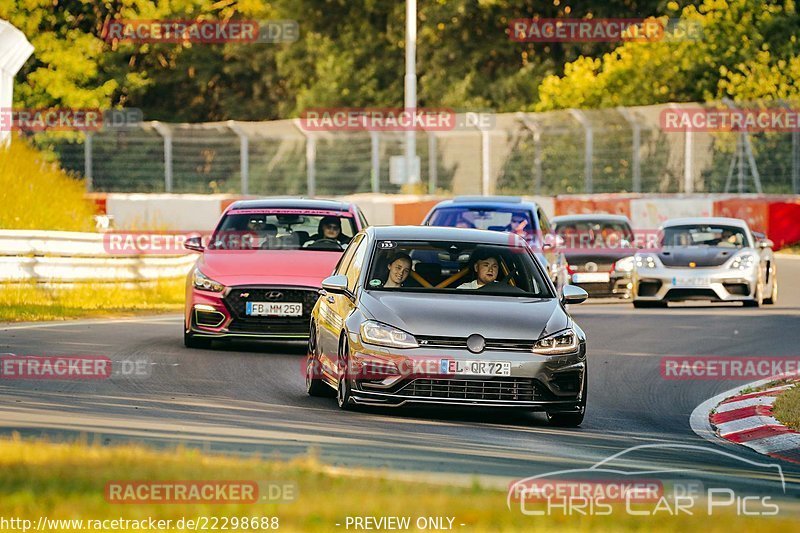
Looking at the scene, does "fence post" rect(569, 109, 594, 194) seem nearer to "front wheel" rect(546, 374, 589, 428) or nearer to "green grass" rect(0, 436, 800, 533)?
"front wheel" rect(546, 374, 589, 428)

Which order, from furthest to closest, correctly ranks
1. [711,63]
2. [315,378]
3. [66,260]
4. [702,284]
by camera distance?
[711,63] → [702,284] → [66,260] → [315,378]

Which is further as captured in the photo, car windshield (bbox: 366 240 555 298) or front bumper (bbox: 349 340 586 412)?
car windshield (bbox: 366 240 555 298)

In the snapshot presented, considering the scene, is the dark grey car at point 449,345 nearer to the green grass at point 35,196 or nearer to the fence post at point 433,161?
the green grass at point 35,196

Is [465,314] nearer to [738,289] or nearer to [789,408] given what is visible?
[789,408]

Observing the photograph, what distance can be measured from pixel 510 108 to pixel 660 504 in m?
53.2

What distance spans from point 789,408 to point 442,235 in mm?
2803

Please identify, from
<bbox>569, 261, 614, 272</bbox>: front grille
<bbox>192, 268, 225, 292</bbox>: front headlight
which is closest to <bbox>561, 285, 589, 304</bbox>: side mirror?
<bbox>192, 268, 225, 292</bbox>: front headlight

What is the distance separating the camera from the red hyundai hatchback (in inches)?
663

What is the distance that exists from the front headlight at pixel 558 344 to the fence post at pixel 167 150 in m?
33.0

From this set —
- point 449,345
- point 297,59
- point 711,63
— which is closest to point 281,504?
point 449,345

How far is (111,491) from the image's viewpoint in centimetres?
782

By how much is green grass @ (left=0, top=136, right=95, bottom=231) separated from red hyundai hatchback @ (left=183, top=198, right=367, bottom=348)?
282 inches

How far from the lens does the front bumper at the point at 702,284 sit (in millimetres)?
25062

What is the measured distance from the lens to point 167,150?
44656 mm
